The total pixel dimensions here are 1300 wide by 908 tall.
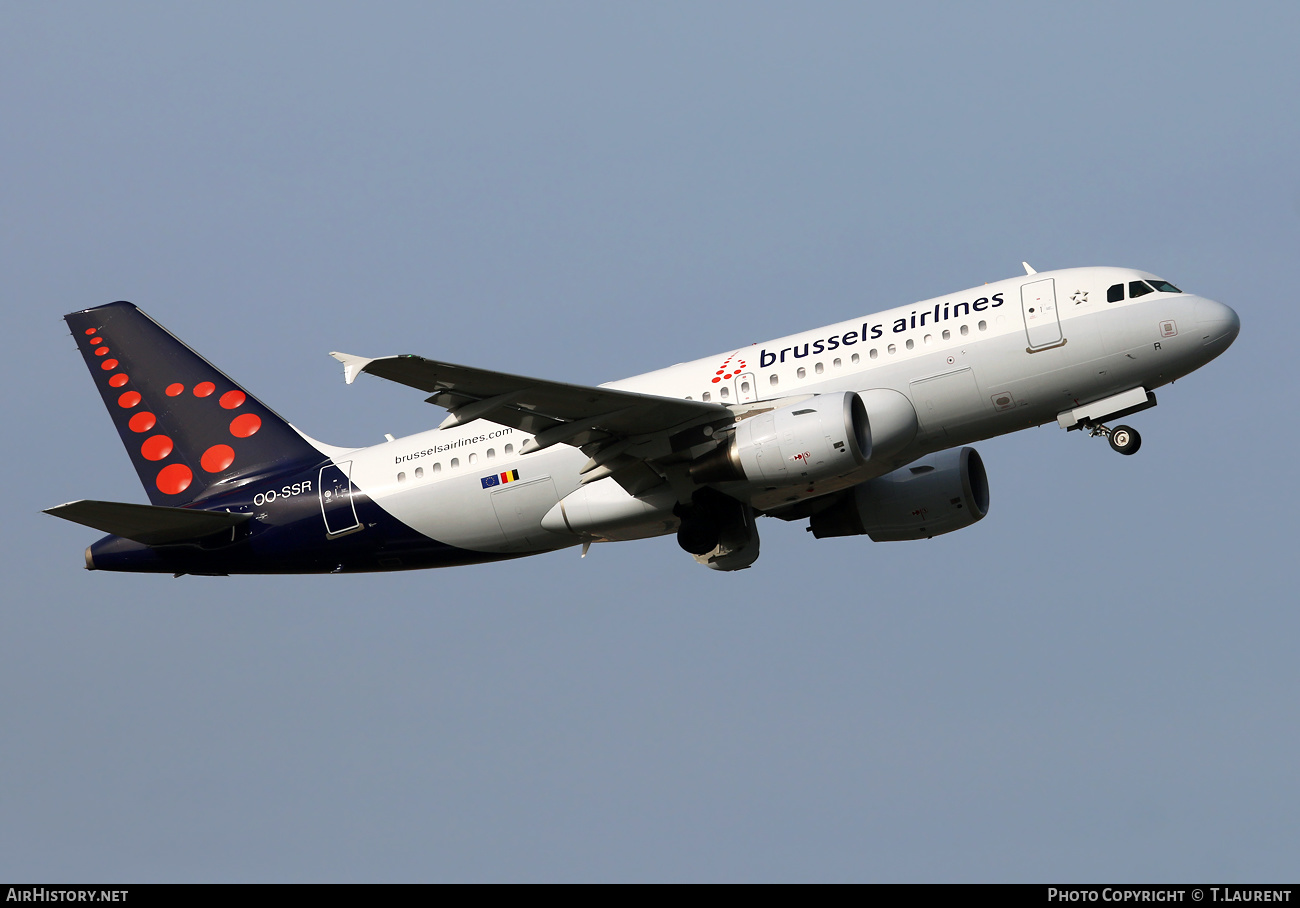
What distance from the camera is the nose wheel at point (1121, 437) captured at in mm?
30391

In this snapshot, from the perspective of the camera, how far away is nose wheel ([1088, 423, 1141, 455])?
30.4 meters

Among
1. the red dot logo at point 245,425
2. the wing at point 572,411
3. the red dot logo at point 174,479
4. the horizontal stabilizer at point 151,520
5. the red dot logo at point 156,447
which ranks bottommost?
the horizontal stabilizer at point 151,520

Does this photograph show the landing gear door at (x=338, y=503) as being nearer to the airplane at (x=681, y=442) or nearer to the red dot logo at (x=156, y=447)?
the airplane at (x=681, y=442)

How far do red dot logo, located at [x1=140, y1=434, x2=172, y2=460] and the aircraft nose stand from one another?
25.0m

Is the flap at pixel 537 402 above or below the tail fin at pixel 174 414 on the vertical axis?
below

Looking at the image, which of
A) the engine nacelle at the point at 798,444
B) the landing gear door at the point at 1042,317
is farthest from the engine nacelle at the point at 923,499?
the engine nacelle at the point at 798,444

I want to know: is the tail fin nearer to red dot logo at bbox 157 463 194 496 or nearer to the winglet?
red dot logo at bbox 157 463 194 496

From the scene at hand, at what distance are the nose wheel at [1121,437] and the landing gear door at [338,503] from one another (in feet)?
55.7

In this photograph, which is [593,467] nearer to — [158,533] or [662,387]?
[662,387]

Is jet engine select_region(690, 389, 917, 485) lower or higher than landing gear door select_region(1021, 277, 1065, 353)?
lower

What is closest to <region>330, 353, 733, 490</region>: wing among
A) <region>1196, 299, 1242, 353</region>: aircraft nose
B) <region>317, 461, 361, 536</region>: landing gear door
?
<region>317, 461, 361, 536</region>: landing gear door

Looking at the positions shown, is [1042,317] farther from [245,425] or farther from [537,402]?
[245,425]

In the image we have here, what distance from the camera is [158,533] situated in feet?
112
